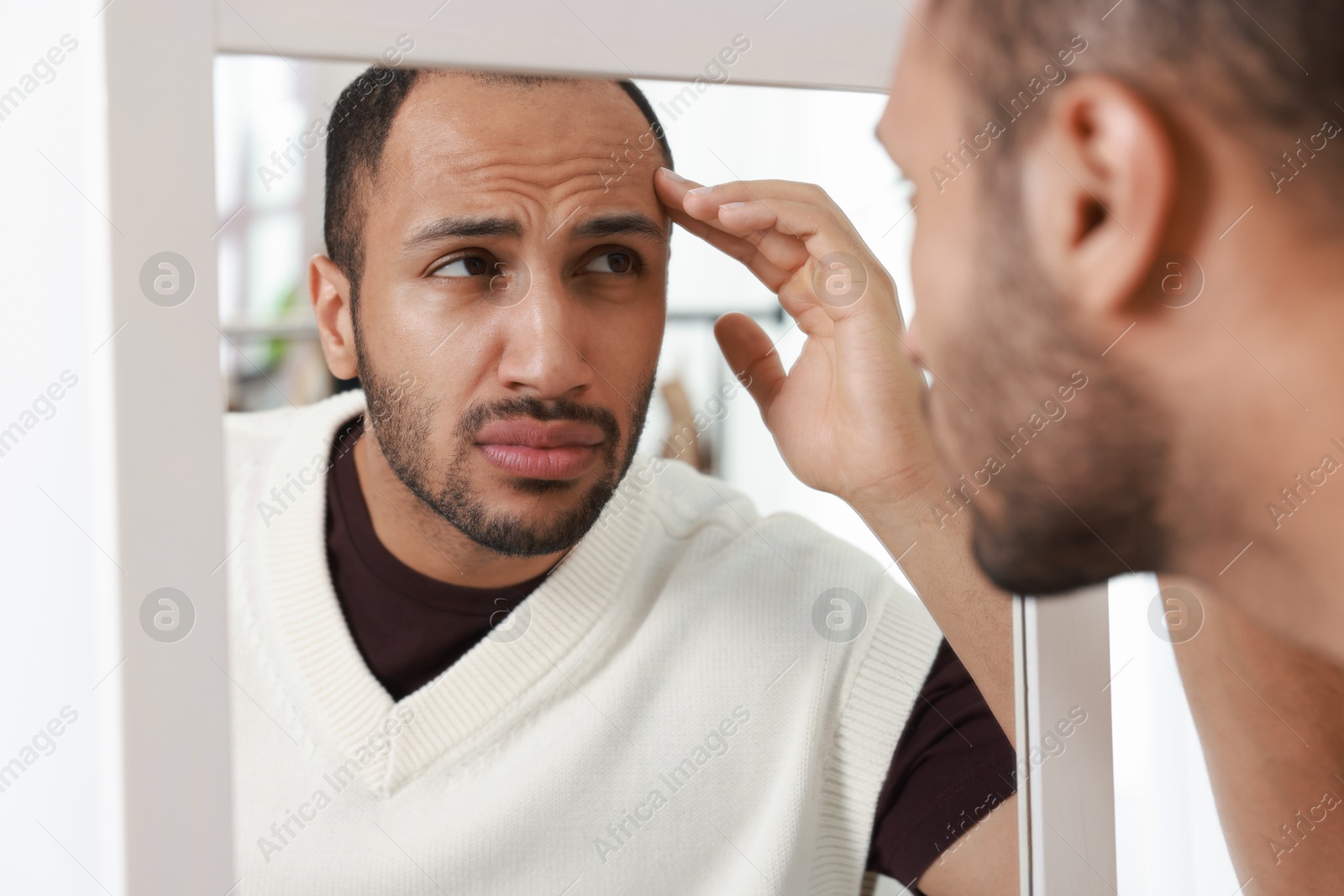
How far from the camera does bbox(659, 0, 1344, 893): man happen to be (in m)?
0.33

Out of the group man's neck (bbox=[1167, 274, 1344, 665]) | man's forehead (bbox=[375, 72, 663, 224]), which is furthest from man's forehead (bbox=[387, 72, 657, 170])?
man's neck (bbox=[1167, 274, 1344, 665])

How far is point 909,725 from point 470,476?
1.13 ft

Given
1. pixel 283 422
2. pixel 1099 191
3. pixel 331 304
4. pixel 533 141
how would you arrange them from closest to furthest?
pixel 1099 191
pixel 533 141
pixel 331 304
pixel 283 422

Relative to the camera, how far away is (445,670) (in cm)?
70

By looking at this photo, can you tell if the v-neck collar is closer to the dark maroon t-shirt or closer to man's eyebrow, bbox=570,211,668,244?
the dark maroon t-shirt

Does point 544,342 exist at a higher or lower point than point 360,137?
lower

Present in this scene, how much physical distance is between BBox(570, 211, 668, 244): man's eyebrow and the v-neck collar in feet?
0.53

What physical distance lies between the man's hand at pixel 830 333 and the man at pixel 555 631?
5 cm

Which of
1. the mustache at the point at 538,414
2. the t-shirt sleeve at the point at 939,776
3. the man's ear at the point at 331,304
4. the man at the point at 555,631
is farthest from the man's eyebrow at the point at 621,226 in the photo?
the t-shirt sleeve at the point at 939,776

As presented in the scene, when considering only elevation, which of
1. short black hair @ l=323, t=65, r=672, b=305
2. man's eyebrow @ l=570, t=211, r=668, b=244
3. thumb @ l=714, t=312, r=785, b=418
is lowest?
thumb @ l=714, t=312, r=785, b=418

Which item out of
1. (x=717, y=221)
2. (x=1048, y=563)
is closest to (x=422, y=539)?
(x=717, y=221)

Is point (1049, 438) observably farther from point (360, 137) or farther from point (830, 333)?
point (360, 137)

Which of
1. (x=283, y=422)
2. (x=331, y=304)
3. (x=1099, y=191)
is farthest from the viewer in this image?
(x=283, y=422)

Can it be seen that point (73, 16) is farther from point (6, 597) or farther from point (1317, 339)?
point (1317, 339)
